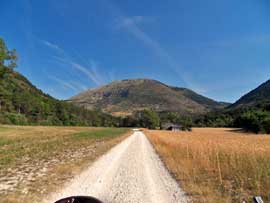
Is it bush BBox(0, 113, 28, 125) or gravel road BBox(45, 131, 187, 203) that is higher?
bush BBox(0, 113, 28, 125)

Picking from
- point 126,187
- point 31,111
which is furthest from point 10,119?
point 126,187

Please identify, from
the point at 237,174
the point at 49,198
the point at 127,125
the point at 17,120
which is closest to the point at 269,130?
the point at 237,174

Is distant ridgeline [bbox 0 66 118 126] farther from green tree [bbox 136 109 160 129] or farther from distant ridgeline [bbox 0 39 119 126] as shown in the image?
green tree [bbox 136 109 160 129]

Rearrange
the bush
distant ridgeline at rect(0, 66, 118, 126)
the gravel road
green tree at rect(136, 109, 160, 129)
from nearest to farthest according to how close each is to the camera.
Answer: the gravel road → the bush → distant ridgeline at rect(0, 66, 118, 126) → green tree at rect(136, 109, 160, 129)

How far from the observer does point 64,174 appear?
9328mm

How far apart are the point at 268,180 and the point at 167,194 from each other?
11.3 ft

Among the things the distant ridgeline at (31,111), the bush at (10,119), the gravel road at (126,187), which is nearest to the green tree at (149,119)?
the distant ridgeline at (31,111)

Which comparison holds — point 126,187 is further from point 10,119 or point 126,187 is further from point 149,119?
point 149,119

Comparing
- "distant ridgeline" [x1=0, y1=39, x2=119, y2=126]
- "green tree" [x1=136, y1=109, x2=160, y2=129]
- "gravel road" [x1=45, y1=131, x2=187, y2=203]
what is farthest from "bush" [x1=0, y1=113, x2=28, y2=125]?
"gravel road" [x1=45, y1=131, x2=187, y2=203]

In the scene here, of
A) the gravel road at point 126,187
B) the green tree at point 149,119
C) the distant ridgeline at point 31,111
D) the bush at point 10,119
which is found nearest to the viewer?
the gravel road at point 126,187

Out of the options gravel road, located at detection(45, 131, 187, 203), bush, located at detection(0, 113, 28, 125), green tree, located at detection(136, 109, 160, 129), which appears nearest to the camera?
gravel road, located at detection(45, 131, 187, 203)

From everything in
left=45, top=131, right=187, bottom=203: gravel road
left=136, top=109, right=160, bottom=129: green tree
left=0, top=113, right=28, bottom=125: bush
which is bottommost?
left=45, top=131, right=187, bottom=203: gravel road

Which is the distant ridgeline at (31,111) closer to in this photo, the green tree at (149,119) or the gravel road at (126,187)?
the green tree at (149,119)

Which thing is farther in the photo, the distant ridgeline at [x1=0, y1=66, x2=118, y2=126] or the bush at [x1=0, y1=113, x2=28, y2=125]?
the distant ridgeline at [x1=0, y1=66, x2=118, y2=126]
